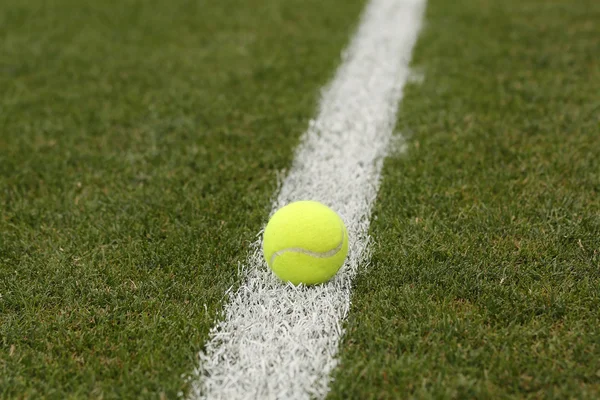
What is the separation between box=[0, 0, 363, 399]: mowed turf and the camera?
6.60 ft

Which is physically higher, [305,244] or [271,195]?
→ [305,244]

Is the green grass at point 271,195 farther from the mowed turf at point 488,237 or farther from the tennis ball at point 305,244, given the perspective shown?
the tennis ball at point 305,244

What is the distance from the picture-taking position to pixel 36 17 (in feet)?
15.6

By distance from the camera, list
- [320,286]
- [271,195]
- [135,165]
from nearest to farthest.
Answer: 1. [320,286]
2. [271,195]
3. [135,165]

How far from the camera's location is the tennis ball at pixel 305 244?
2084 millimetres

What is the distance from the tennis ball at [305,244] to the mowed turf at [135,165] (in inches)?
10.1

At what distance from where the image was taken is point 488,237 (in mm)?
2406

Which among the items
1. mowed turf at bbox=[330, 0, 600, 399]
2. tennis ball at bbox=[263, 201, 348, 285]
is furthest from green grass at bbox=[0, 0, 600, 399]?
tennis ball at bbox=[263, 201, 348, 285]

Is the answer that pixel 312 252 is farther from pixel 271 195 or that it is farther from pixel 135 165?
pixel 135 165

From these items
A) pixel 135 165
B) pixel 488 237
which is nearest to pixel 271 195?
pixel 135 165

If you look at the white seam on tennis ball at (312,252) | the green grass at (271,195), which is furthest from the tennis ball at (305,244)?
the green grass at (271,195)

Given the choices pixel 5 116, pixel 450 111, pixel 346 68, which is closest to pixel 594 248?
pixel 450 111

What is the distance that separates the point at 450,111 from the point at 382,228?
1.16 metres

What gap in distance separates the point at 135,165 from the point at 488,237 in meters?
1.75
